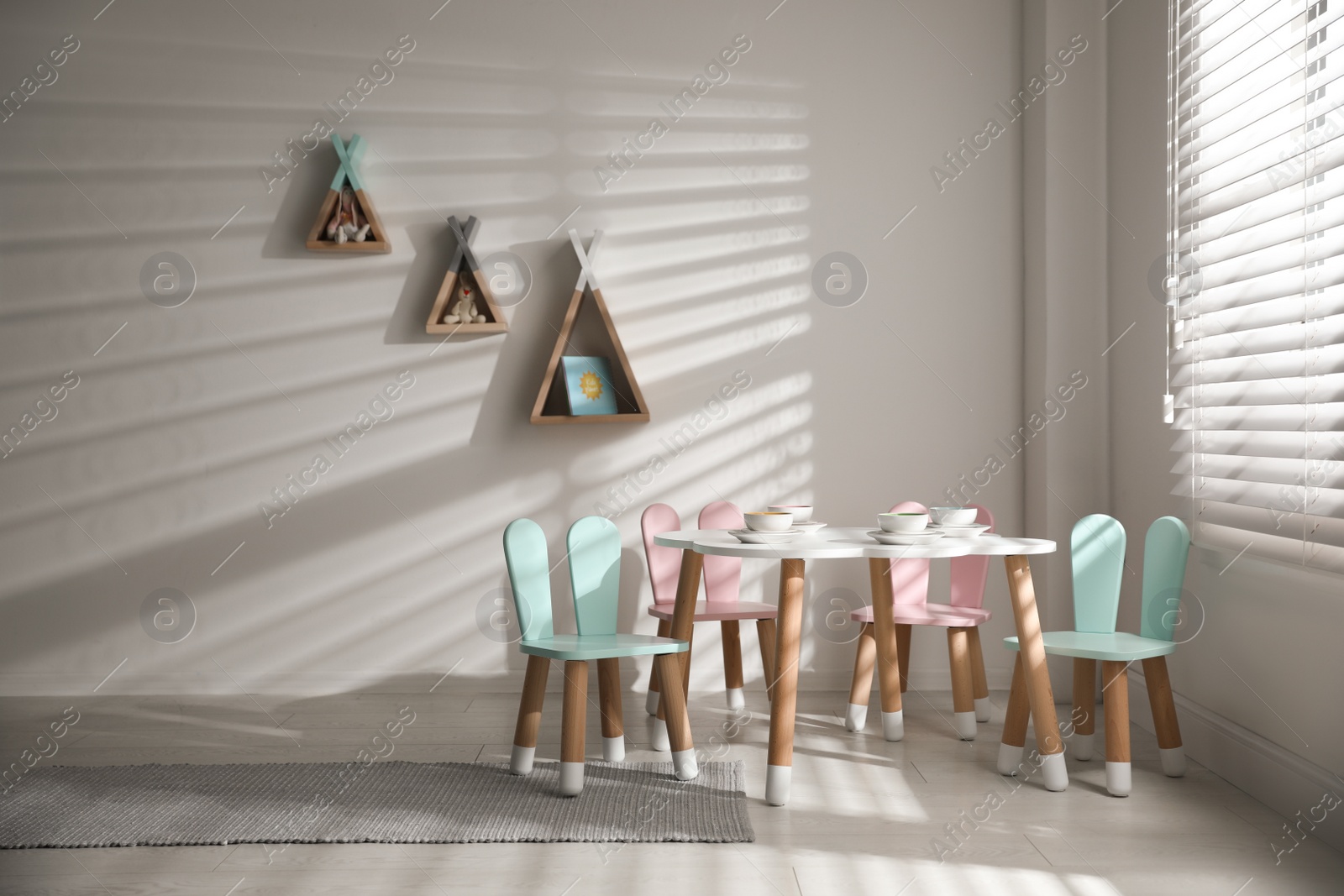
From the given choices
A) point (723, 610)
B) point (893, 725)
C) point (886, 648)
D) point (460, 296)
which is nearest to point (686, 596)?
point (723, 610)

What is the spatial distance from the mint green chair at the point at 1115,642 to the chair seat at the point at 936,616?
339mm

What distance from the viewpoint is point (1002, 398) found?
3.60 m

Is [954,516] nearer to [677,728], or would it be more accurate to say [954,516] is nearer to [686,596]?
[686,596]

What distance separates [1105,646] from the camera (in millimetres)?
2469

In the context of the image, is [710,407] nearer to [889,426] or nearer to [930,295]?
[889,426]

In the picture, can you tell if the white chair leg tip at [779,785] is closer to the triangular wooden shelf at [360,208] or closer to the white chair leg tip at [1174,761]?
the white chair leg tip at [1174,761]

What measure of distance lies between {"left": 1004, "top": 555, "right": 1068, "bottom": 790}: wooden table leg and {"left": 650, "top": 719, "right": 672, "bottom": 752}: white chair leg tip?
106 centimetres

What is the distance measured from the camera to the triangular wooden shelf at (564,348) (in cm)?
346

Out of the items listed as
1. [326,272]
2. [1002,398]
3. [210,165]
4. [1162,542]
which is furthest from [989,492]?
[210,165]

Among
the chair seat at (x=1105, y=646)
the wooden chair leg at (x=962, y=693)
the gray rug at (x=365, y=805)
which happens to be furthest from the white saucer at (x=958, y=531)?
the gray rug at (x=365, y=805)

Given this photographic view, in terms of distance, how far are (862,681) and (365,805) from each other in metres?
1.55

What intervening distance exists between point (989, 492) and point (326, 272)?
104 inches

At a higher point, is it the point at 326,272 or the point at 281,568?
the point at 326,272

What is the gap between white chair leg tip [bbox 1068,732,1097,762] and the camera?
Answer: 273 cm
